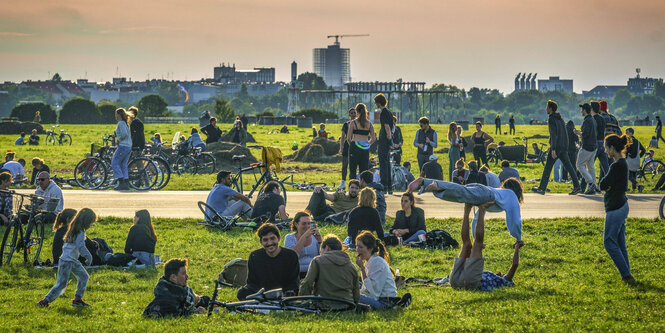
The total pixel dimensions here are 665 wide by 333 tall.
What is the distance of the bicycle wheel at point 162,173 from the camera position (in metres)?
20.3

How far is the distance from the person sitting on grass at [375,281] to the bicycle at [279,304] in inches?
16.4

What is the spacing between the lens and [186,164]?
2569 centimetres

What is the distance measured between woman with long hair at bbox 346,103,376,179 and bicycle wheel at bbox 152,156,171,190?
17.9ft

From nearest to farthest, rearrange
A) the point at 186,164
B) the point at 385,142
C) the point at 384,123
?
the point at 384,123 → the point at 385,142 → the point at 186,164

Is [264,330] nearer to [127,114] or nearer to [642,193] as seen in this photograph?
[127,114]

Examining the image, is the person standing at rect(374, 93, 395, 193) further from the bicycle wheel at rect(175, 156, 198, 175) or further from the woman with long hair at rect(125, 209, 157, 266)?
the bicycle wheel at rect(175, 156, 198, 175)

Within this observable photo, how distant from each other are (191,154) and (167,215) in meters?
9.90

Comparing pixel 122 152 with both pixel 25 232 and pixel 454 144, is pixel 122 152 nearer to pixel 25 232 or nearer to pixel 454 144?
pixel 25 232

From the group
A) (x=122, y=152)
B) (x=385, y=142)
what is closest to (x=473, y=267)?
(x=385, y=142)

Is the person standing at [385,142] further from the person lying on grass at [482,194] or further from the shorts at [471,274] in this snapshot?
the person lying on grass at [482,194]

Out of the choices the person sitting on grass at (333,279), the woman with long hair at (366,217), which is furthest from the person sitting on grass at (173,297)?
the woman with long hair at (366,217)

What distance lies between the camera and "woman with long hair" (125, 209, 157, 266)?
37.3ft

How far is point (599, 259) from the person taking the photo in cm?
1154

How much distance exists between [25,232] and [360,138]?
296 inches
